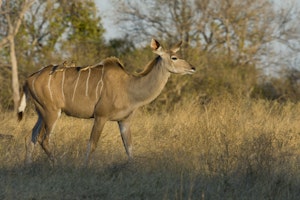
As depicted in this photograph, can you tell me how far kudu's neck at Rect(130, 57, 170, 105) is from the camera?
7.79 m

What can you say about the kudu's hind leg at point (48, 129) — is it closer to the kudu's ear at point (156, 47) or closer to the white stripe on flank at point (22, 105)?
the white stripe on flank at point (22, 105)

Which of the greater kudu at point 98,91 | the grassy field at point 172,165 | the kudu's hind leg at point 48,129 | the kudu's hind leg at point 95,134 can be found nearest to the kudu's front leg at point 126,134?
the greater kudu at point 98,91

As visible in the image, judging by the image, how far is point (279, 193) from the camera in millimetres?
5637

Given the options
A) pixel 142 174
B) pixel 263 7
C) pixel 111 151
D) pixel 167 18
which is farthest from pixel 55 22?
pixel 142 174

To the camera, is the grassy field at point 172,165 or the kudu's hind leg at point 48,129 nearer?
the grassy field at point 172,165

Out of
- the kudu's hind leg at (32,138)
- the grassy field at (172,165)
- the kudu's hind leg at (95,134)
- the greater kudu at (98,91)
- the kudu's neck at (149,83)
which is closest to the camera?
the grassy field at (172,165)

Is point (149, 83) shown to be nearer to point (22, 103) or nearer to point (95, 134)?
point (95, 134)

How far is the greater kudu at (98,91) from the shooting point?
7594mm

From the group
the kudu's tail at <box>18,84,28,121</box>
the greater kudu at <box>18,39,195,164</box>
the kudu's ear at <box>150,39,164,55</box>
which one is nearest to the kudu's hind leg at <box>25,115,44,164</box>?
the greater kudu at <box>18,39,195,164</box>

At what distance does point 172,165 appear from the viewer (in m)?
6.54

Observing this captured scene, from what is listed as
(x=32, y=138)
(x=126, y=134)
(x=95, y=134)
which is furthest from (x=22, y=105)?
(x=126, y=134)

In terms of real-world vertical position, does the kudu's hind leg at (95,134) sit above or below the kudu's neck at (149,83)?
below

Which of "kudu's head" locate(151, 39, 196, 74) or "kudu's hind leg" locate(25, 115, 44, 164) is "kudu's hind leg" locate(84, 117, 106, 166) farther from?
"kudu's head" locate(151, 39, 196, 74)

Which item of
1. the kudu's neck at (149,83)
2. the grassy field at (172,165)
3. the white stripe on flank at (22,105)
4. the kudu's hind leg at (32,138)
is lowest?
the grassy field at (172,165)
